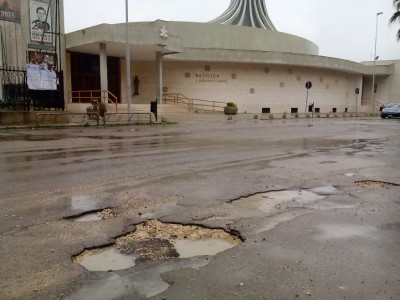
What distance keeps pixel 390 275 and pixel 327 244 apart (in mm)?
844

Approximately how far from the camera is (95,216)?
5.30 m

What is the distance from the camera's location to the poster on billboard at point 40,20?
93.1ft

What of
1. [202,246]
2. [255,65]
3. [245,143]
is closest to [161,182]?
[202,246]

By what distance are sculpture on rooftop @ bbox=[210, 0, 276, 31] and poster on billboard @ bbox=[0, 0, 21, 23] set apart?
105ft

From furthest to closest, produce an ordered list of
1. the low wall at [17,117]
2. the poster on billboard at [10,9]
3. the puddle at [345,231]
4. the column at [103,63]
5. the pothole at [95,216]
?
the column at [103,63], the poster on billboard at [10,9], the low wall at [17,117], the pothole at [95,216], the puddle at [345,231]

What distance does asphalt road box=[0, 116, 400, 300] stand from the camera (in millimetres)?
3344

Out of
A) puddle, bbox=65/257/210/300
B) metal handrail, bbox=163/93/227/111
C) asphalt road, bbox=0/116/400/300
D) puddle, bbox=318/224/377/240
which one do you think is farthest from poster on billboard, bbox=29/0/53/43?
puddle, bbox=65/257/210/300

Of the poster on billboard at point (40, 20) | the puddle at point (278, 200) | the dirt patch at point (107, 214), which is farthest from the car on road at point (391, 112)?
the dirt patch at point (107, 214)

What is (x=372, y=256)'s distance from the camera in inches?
158

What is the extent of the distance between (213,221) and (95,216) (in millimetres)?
1571

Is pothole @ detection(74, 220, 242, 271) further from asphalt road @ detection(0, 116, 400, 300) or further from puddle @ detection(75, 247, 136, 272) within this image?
asphalt road @ detection(0, 116, 400, 300)

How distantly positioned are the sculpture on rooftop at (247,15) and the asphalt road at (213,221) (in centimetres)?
4966

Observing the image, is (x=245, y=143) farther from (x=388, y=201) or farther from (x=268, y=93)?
(x=268, y=93)

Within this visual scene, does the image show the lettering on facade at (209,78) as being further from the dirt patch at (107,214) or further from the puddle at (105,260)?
the puddle at (105,260)
